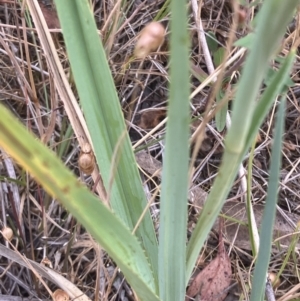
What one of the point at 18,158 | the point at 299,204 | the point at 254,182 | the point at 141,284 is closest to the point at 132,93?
the point at 254,182

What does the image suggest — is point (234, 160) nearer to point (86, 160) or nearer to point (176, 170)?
point (176, 170)

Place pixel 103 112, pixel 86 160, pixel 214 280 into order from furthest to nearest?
1. pixel 214 280
2. pixel 86 160
3. pixel 103 112

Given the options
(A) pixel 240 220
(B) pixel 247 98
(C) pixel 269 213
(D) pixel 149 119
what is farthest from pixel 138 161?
(B) pixel 247 98

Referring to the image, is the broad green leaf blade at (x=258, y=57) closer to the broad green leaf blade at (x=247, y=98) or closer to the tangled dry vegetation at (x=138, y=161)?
the broad green leaf blade at (x=247, y=98)

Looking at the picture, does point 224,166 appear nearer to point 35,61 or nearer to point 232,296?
point 232,296

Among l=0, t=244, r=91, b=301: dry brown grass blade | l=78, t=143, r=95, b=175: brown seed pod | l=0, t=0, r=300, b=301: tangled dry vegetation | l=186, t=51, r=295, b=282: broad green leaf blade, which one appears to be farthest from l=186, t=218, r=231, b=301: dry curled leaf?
l=186, t=51, r=295, b=282: broad green leaf blade

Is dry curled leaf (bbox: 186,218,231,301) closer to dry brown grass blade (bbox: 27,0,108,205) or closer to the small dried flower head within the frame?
dry brown grass blade (bbox: 27,0,108,205)
